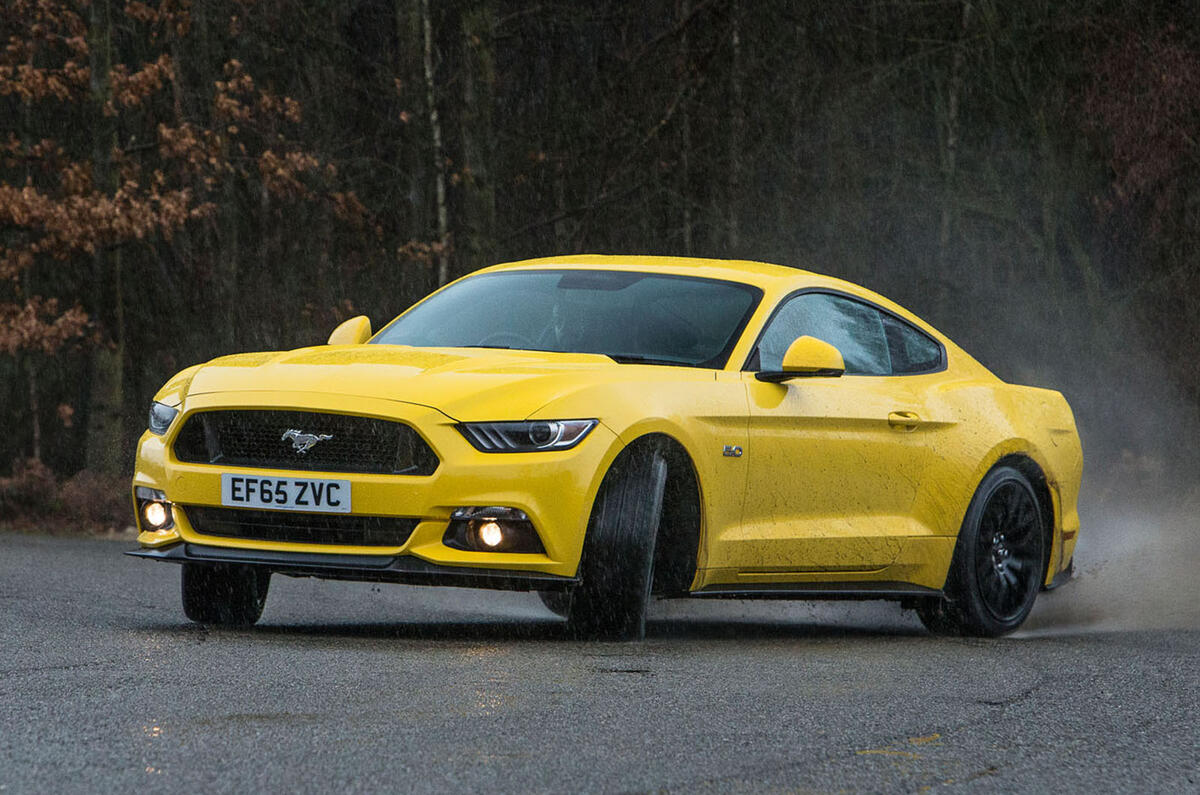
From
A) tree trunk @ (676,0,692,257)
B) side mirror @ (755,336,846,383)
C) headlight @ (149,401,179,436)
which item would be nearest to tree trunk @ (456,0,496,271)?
tree trunk @ (676,0,692,257)

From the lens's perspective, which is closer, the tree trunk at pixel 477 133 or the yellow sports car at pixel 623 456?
the yellow sports car at pixel 623 456

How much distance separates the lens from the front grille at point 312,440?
6684 mm

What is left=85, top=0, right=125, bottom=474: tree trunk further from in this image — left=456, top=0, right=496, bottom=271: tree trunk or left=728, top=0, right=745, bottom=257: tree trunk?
left=728, top=0, right=745, bottom=257: tree trunk

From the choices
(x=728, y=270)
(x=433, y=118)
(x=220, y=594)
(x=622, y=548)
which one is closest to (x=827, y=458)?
(x=728, y=270)

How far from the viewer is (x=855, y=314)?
8578 millimetres

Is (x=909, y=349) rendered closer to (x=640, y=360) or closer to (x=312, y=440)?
(x=640, y=360)

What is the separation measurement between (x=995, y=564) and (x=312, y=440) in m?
3.42

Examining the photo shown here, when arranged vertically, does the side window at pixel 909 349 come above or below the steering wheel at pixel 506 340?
below

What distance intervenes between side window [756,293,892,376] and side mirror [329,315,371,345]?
179 cm

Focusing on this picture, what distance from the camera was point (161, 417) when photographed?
7254 mm

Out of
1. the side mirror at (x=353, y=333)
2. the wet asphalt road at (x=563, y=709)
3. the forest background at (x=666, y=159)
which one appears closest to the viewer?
the wet asphalt road at (x=563, y=709)

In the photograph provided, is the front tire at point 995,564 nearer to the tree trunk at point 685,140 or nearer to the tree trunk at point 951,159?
the tree trunk at point 951,159

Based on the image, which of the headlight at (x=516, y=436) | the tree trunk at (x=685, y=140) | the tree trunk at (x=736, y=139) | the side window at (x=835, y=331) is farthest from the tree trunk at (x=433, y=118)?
the headlight at (x=516, y=436)

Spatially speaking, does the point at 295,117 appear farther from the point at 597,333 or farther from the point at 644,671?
the point at 644,671
